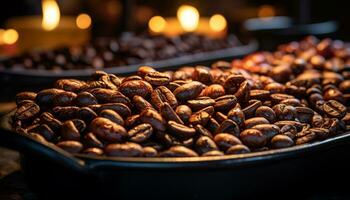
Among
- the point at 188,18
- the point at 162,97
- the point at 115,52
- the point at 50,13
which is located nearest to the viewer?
the point at 162,97

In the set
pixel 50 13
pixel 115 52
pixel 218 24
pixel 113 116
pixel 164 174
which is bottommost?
pixel 164 174

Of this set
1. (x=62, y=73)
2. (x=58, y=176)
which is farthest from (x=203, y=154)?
(x=62, y=73)

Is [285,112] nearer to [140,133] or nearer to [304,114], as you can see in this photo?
[304,114]

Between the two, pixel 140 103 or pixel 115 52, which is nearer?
pixel 140 103

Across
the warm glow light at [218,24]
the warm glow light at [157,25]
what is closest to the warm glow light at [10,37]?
the warm glow light at [157,25]

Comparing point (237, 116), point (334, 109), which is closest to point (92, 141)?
point (237, 116)

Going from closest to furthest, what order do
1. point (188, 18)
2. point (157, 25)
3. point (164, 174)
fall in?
point (164, 174), point (188, 18), point (157, 25)

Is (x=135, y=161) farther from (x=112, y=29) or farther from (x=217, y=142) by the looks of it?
(x=112, y=29)
